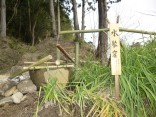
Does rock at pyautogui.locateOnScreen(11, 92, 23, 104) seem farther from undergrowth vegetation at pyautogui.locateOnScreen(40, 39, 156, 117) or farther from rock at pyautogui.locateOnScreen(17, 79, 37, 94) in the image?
undergrowth vegetation at pyautogui.locateOnScreen(40, 39, 156, 117)

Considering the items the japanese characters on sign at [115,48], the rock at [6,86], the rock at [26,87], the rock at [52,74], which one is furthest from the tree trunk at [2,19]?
the japanese characters on sign at [115,48]

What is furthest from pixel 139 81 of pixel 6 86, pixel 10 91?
pixel 6 86

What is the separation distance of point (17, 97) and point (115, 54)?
1.70 m

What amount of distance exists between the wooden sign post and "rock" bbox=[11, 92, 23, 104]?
1.58 m

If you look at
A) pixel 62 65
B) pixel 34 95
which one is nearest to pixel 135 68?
pixel 62 65

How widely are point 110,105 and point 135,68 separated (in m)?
0.55

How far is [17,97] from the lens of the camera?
425cm

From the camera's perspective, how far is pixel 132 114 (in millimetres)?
3107

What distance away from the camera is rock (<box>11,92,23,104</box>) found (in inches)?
165

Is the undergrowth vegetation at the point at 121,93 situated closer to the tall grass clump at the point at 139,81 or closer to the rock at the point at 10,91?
the tall grass clump at the point at 139,81

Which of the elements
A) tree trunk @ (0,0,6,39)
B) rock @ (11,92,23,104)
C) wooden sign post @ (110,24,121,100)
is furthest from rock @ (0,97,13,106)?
tree trunk @ (0,0,6,39)

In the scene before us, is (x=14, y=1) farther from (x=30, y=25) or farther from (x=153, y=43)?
(x=153, y=43)

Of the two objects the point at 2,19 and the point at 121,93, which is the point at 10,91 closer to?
the point at 121,93

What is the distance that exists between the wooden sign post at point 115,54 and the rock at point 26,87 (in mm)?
1473
